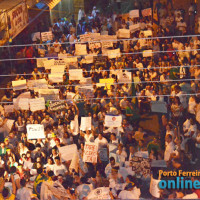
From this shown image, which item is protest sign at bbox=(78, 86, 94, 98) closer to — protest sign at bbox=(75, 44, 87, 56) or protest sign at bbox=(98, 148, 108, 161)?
protest sign at bbox=(98, 148, 108, 161)

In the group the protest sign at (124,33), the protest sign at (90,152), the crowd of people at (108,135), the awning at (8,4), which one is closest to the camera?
the crowd of people at (108,135)

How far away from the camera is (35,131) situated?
11.3 meters

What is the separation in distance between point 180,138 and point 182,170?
27.6 inches

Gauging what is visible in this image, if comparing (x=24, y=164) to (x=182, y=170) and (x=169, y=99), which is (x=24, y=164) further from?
(x=169, y=99)

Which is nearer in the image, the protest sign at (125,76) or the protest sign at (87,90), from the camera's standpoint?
the protest sign at (87,90)

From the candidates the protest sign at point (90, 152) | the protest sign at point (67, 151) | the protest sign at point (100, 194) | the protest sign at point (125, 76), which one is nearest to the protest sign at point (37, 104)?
the protest sign at point (67, 151)

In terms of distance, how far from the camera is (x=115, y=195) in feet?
30.5

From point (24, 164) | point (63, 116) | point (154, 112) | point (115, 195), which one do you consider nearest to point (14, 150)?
point (24, 164)

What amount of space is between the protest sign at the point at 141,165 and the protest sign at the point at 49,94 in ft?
9.28

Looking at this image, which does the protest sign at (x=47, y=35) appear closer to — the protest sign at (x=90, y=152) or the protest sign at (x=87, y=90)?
the protest sign at (x=87, y=90)

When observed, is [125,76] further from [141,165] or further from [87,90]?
[141,165]

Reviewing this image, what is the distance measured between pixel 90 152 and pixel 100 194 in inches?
58.8

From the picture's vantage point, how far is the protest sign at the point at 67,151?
10.5m

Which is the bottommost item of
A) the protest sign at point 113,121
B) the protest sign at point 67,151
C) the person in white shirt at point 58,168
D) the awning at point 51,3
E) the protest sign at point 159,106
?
the person in white shirt at point 58,168
